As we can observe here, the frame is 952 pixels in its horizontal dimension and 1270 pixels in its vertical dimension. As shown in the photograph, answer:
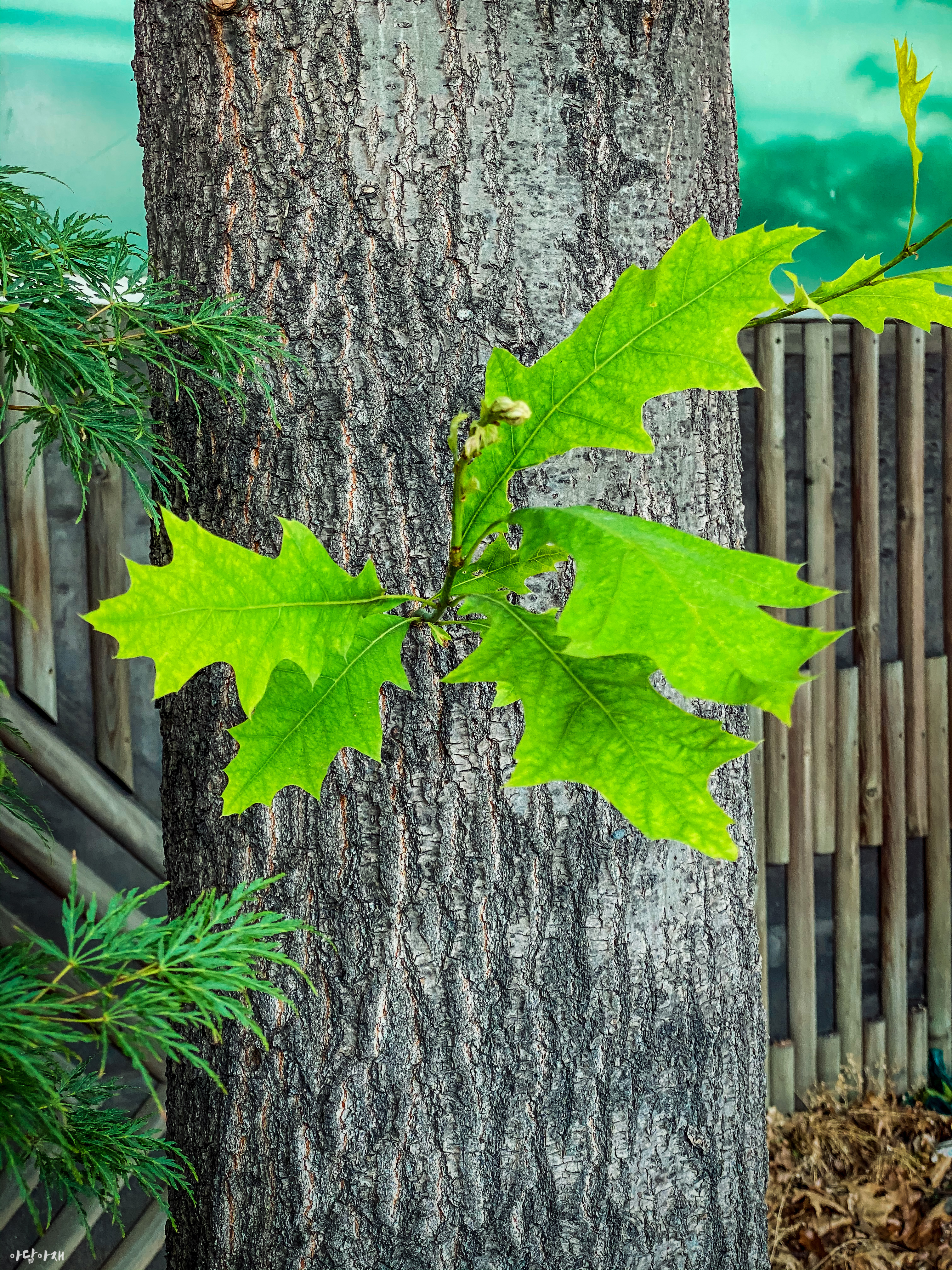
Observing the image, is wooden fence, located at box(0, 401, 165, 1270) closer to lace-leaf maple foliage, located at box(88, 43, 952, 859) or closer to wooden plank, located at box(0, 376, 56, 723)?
wooden plank, located at box(0, 376, 56, 723)

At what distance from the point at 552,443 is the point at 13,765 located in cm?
163

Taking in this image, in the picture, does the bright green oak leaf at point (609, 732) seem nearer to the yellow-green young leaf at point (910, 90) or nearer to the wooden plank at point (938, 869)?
the yellow-green young leaf at point (910, 90)

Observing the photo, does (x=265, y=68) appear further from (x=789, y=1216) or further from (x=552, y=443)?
(x=789, y=1216)

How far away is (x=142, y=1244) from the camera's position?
1.81 meters

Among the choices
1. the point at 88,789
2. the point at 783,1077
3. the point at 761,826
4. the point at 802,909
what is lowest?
the point at 783,1077

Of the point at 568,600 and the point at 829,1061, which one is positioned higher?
the point at 568,600

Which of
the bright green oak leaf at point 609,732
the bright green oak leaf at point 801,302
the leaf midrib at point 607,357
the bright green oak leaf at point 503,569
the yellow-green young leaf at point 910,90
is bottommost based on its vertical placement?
the bright green oak leaf at point 609,732

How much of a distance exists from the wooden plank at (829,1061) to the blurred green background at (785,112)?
2043mm

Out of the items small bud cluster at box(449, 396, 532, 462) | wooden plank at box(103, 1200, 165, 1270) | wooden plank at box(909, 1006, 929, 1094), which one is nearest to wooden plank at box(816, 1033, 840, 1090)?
A: wooden plank at box(909, 1006, 929, 1094)

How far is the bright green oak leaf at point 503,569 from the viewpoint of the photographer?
0.48m

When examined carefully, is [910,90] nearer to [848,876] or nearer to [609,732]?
[609,732]

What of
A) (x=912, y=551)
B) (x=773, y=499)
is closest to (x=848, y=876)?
(x=912, y=551)

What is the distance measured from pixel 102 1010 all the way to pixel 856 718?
2181mm

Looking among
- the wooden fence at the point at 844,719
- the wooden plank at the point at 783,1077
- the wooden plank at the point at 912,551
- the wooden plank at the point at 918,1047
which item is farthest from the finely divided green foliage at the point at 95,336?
the wooden plank at the point at 918,1047
